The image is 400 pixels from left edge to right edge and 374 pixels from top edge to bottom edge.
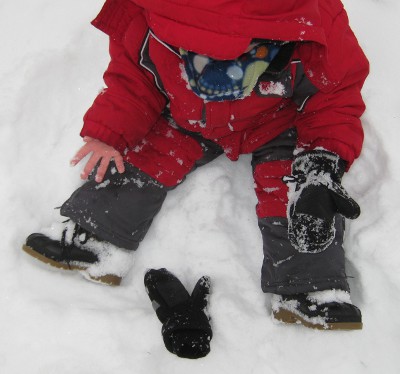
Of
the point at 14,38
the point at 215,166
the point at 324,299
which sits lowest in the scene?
the point at 324,299

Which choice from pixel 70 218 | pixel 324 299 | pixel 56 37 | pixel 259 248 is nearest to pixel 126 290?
pixel 70 218

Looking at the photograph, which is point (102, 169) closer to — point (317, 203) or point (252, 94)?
point (252, 94)

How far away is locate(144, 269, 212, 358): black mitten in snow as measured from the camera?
118 cm

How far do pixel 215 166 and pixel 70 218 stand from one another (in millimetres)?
461

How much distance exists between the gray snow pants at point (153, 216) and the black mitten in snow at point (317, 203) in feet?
0.24

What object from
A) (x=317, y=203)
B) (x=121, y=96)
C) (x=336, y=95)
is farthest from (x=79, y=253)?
(x=336, y=95)

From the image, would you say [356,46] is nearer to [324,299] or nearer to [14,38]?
[324,299]

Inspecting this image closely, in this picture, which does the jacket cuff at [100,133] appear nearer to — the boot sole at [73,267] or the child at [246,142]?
the child at [246,142]

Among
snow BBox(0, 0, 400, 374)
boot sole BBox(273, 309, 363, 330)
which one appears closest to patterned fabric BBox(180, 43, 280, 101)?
snow BBox(0, 0, 400, 374)

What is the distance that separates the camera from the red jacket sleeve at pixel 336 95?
1.09 metres

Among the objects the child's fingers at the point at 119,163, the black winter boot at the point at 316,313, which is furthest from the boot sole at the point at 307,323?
the child's fingers at the point at 119,163

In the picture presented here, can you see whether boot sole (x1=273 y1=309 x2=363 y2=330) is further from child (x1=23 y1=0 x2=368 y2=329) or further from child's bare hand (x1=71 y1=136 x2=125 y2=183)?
child's bare hand (x1=71 y1=136 x2=125 y2=183)

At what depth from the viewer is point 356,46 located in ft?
3.74

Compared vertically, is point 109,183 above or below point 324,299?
above
